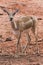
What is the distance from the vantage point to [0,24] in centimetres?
1446

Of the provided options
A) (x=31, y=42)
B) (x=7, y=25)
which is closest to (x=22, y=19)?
(x=31, y=42)

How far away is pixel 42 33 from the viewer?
13078 mm

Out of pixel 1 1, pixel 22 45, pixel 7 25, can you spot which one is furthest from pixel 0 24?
pixel 1 1

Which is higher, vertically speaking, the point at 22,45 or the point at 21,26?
the point at 21,26

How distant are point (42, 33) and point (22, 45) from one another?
1753 millimetres

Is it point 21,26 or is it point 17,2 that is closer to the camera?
point 21,26

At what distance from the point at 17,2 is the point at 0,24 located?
4246 mm

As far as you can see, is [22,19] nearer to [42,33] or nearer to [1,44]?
[1,44]

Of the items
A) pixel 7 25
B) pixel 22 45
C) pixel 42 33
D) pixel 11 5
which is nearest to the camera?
pixel 22 45

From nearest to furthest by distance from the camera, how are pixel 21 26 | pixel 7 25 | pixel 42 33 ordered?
pixel 21 26 < pixel 42 33 < pixel 7 25

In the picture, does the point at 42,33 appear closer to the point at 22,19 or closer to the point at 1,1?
the point at 22,19

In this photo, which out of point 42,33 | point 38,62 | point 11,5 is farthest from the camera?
point 11,5

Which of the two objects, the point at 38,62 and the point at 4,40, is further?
the point at 4,40

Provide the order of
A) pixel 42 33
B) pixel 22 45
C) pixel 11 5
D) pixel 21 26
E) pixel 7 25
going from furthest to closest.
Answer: pixel 11 5 → pixel 7 25 → pixel 42 33 → pixel 22 45 → pixel 21 26
